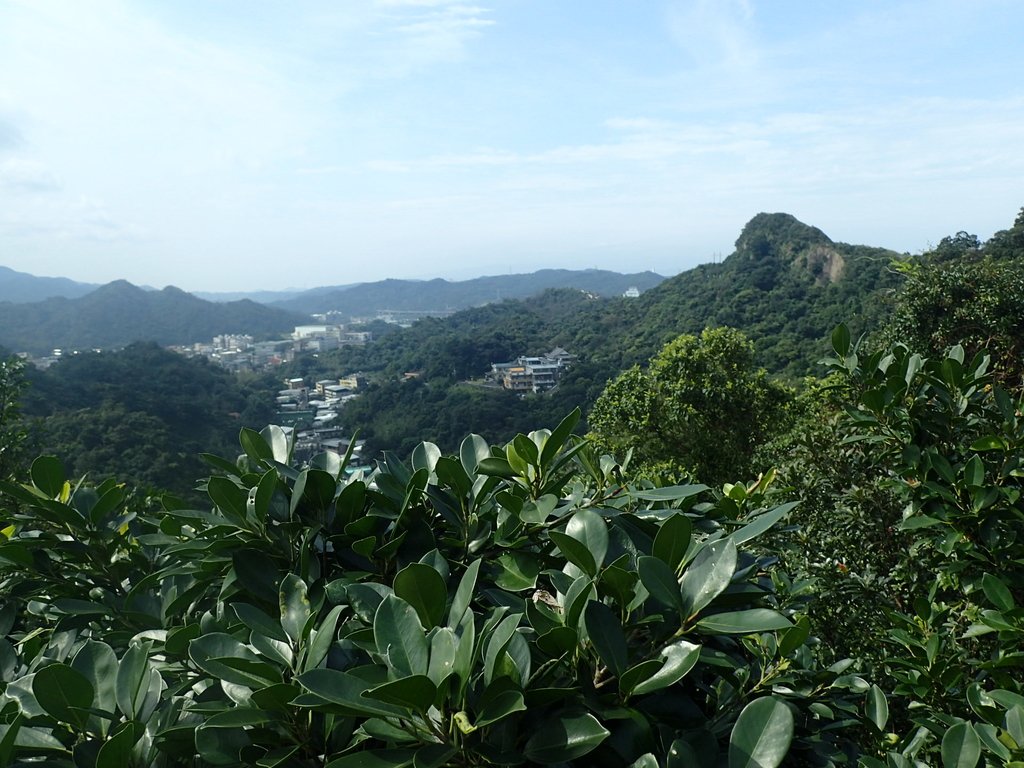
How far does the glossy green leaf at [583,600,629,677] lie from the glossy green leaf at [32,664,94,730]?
1.74 feet

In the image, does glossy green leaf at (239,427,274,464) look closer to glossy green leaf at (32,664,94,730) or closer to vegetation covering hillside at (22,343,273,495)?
glossy green leaf at (32,664,94,730)

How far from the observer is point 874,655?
1904 millimetres

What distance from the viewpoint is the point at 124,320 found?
75.3 metres

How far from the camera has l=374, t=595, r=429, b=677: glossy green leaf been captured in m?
0.65

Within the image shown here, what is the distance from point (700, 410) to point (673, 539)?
31.2 feet

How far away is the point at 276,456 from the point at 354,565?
1.05 ft

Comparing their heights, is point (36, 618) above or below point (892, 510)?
above

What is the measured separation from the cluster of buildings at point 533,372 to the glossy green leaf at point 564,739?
116ft

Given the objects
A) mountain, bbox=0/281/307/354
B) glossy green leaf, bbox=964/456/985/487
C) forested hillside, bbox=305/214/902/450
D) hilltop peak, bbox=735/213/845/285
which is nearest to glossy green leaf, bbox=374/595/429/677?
glossy green leaf, bbox=964/456/985/487

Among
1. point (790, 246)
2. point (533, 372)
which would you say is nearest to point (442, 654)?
point (533, 372)

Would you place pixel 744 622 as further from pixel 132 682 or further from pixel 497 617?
pixel 132 682

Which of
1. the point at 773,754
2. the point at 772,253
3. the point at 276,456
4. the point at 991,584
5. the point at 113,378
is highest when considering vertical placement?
the point at 772,253

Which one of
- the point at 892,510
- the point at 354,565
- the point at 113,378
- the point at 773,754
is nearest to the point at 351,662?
the point at 354,565

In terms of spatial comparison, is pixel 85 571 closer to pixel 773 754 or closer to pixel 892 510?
pixel 773 754
